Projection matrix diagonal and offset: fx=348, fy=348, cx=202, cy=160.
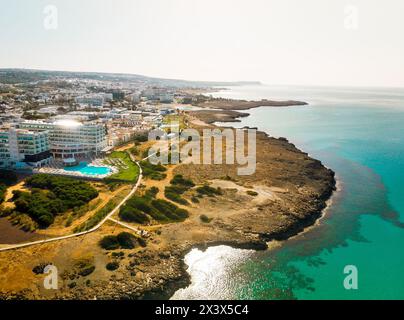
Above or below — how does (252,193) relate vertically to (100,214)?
below

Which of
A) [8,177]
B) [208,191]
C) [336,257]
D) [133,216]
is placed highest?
[8,177]

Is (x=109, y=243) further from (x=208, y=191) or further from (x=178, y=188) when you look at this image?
(x=208, y=191)

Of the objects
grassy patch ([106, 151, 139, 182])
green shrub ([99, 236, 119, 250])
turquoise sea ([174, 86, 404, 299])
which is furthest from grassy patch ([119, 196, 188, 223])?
grassy patch ([106, 151, 139, 182])

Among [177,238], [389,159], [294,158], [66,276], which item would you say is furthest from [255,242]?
[389,159]

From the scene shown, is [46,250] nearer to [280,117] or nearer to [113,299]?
[113,299]

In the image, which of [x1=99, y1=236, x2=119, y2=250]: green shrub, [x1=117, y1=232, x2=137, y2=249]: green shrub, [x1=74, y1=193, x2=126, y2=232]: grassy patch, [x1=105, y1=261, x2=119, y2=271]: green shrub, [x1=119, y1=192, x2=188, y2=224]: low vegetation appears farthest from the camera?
[x1=119, y1=192, x2=188, y2=224]: low vegetation

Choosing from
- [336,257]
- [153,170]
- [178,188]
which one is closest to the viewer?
[336,257]

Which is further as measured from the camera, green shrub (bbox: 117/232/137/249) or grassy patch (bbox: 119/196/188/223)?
grassy patch (bbox: 119/196/188/223)

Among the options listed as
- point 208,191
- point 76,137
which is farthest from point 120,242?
point 76,137

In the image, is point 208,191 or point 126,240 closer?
point 126,240

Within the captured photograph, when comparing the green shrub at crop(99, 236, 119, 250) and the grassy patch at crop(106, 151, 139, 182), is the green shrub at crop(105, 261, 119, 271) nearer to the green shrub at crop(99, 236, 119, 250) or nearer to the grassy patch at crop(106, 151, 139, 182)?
the green shrub at crop(99, 236, 119, 250)

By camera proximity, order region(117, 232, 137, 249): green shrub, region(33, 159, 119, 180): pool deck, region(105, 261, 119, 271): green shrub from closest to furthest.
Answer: region(105, 261, 119, 271): green shrub, region(117, 232, 137, 249): green shrub, region(33, 159, 119, 180): pool deck

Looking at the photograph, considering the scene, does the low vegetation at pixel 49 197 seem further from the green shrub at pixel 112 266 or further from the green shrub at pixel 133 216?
the green shrub at pixel 112 266

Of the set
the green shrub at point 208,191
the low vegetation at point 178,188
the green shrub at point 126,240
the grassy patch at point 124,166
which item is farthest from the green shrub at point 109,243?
the grassy patch at point 124,166
